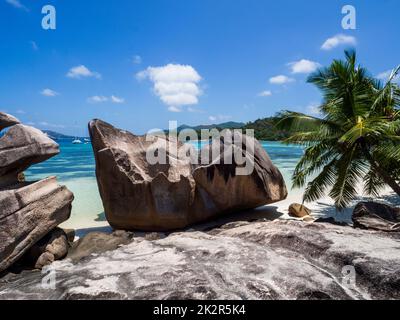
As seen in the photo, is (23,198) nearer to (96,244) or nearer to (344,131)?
(96,244)

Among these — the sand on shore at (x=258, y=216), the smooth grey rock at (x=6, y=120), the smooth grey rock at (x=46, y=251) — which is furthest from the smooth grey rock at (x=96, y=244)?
the smooth grey rock at (x=6, y=120)

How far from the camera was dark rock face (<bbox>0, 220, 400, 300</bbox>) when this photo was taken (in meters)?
3.13

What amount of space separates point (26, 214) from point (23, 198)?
Result: 10.8 inches

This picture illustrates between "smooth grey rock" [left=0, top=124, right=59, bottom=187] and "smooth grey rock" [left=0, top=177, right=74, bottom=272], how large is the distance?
1.10 ft

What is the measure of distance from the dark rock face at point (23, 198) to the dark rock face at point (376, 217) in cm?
Answer: 580

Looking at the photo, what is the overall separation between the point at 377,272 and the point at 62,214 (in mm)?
5112

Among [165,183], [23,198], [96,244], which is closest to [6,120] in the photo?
[23,198]

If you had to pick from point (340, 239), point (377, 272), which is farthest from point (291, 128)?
point (377, 272)

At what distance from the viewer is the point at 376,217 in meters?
6.05

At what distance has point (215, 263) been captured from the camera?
381 centimetres

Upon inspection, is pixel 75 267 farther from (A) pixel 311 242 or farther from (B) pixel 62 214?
(A) pixel 311 242

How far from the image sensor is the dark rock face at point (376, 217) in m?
5.53

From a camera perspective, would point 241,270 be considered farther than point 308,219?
No
